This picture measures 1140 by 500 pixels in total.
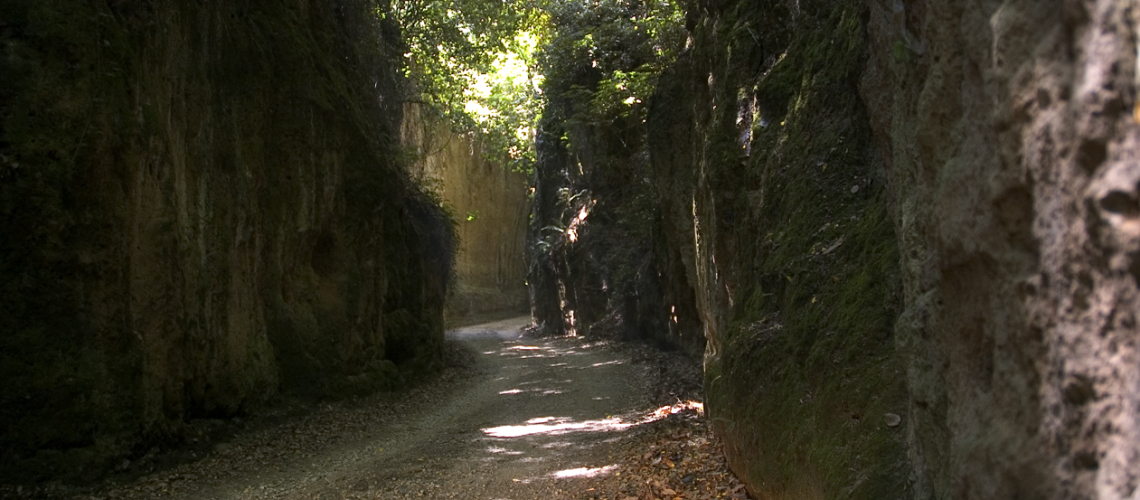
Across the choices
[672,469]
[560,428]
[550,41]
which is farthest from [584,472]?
[550,41]

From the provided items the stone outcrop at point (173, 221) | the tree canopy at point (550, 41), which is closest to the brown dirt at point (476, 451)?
the stone outcrop at point (173, 221)

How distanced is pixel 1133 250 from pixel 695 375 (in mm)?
12584

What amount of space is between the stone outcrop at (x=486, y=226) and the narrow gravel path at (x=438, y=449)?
89.7 feet

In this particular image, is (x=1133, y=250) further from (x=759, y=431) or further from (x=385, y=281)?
(x=385, y=281)

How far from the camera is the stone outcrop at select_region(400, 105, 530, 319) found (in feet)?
140

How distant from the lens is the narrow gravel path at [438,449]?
24.7 feet

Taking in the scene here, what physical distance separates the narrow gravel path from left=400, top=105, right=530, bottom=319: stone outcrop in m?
27.4

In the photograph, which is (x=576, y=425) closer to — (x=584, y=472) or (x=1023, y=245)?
(x=584, y=472)

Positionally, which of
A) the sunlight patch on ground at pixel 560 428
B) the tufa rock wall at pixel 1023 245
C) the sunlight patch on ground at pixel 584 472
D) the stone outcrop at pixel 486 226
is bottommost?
the sunlight patch on ground at pixel 584 472

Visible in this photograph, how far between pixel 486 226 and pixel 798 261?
129ft

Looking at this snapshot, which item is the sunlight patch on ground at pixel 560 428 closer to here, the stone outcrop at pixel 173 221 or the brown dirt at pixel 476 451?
the brown dirt at pixel 476 451

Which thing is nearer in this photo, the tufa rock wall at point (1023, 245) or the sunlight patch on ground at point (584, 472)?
the tufa rock wall at point (1023, 245)

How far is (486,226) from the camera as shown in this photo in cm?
4506

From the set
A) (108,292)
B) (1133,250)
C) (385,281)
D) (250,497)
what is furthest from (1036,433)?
(385,281)
